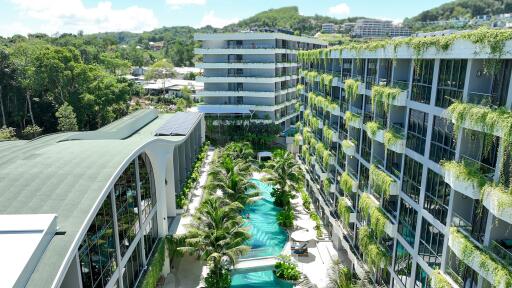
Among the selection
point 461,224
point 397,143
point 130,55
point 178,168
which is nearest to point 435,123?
point 397,143

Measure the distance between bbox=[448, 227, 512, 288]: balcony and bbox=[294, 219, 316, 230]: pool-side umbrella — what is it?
23.3 meters

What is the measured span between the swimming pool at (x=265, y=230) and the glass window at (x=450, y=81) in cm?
1747

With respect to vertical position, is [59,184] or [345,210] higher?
[59,184]

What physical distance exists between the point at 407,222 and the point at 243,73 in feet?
167

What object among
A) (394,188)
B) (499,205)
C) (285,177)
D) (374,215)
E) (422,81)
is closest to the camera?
(499,205)

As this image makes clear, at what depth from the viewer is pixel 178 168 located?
38.8 meters

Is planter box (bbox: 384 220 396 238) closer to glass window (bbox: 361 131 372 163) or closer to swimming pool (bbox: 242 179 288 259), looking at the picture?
glass window (bbox: 361 131 372 163)

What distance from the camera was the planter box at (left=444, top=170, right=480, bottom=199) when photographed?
49.1ft

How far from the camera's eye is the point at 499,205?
1344cm

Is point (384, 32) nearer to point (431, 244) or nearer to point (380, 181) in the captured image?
point (380, 181)

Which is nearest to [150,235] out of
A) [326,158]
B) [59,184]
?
[59,184]

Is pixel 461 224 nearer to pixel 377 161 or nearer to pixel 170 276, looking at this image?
pixel 377 161

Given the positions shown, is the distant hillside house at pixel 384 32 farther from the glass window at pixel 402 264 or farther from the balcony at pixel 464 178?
the balcony at pixel 464 178

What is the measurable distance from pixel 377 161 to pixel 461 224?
9534 millimetres
